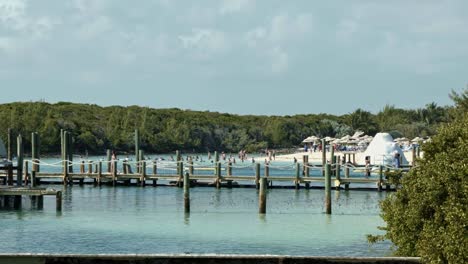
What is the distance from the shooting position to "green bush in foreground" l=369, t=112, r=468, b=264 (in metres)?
11.2

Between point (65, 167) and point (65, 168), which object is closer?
point (65, 167)

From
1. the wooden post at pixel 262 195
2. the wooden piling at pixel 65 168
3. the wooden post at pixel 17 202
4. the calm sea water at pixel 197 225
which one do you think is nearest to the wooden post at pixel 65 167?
the wooden piling at pixel 65 168

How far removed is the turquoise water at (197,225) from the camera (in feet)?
70.0

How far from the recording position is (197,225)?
25.9 meters

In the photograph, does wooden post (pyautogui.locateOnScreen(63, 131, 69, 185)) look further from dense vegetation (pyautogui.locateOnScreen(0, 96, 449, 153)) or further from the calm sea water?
dense vegetation (pyautogui.locateOnScreen(0, 96, 449, 153))

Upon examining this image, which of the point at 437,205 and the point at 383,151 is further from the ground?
the point at 383,151

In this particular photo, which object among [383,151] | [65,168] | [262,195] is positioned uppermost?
[383,151]

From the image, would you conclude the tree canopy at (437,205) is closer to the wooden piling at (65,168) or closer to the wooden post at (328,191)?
the wooden post at (328,191)

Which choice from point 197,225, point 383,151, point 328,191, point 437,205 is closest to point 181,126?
point 383,151

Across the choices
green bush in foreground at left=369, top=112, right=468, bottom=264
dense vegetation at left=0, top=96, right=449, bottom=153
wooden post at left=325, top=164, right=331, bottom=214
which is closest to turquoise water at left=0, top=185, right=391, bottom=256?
wooden post at left=325, top=164, right=331, bottom=214

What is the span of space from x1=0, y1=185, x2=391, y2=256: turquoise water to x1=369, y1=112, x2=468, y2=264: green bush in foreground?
6330 mm

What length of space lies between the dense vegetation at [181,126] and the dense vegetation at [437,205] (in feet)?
285

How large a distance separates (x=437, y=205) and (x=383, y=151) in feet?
144

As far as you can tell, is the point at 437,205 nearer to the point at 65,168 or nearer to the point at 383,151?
the point at 65,168
